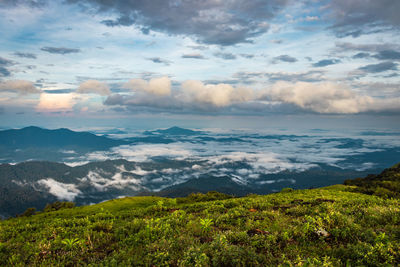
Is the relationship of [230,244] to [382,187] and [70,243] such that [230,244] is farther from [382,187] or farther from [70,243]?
[382,187]

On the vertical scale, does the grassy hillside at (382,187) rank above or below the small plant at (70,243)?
below

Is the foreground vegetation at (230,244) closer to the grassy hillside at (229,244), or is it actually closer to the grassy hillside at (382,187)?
the grassy hillside at (229,244)

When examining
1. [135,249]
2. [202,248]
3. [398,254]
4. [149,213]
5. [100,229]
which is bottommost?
[149,213]

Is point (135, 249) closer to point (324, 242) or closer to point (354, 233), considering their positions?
point (324, 242)

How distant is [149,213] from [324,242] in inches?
542

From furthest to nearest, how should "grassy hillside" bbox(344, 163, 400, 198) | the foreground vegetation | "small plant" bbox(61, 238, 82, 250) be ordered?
"grassy hillside" bbox(344, 163, 400, 198) → "small plant" bbox(61, 238, 82, 250) → the foreground vegetation

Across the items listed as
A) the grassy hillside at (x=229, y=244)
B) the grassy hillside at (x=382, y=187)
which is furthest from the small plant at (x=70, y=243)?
the grassy hillside at (x=382, y=187)

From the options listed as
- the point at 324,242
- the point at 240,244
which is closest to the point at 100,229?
the point at 240,244

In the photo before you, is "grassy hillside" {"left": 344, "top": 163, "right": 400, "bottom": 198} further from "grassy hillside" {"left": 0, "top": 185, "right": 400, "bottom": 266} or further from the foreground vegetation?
the foreground vegetation

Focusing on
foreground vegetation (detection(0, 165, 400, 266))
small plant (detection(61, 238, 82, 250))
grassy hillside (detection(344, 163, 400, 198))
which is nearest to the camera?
foreground vegetation (detection(0, 165, 400, 266))

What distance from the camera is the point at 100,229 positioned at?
13.1 m

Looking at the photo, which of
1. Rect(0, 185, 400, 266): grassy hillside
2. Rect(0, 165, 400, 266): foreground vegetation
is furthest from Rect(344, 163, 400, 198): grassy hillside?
Rect(0, 165, 400, 266): foreground vegetation

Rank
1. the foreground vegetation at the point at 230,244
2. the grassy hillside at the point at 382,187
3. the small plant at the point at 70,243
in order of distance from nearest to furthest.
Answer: the foreground vegetation at the point at 230,244, the small plant at the point at 70,243, the grassy hillside at the point at 382,187

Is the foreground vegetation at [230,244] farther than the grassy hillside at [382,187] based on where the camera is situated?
No
